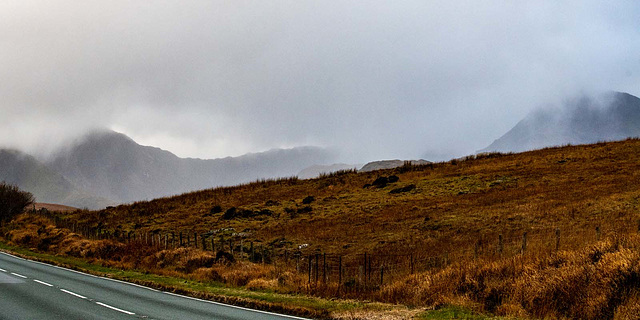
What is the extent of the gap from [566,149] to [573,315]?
5292 centimetres

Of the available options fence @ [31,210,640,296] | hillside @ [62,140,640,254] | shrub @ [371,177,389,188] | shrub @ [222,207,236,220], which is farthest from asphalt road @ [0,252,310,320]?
shrub @ [371,177,389,188]

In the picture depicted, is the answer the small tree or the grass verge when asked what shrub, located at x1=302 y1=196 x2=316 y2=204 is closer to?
the grass verge

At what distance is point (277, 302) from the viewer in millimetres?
17438

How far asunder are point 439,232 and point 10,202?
6805 cm

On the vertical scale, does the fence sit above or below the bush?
below

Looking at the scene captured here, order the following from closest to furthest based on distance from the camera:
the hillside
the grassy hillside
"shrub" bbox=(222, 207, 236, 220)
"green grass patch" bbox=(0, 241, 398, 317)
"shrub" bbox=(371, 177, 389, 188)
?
1. the grassy hillside
2. "green grass patch" bbox=(0, 241, 398, 317)
3. the hillside
4. "shrub" bbox=(222, 207, 236, 220)
5. "shrub" bbox=(371, 177, 389, 188)

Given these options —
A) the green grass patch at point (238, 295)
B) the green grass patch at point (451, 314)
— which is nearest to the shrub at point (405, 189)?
the green grass patch at point (238, 295)

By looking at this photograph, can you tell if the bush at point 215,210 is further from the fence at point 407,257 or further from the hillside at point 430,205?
the fence at point 407,257

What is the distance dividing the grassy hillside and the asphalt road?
168 inches

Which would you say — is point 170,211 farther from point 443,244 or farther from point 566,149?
point 566,149

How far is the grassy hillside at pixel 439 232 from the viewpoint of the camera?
15.2 metres

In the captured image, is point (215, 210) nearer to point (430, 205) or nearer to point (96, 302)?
point (430, 205)

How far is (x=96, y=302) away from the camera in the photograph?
16.9 metres

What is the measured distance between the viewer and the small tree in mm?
72812
